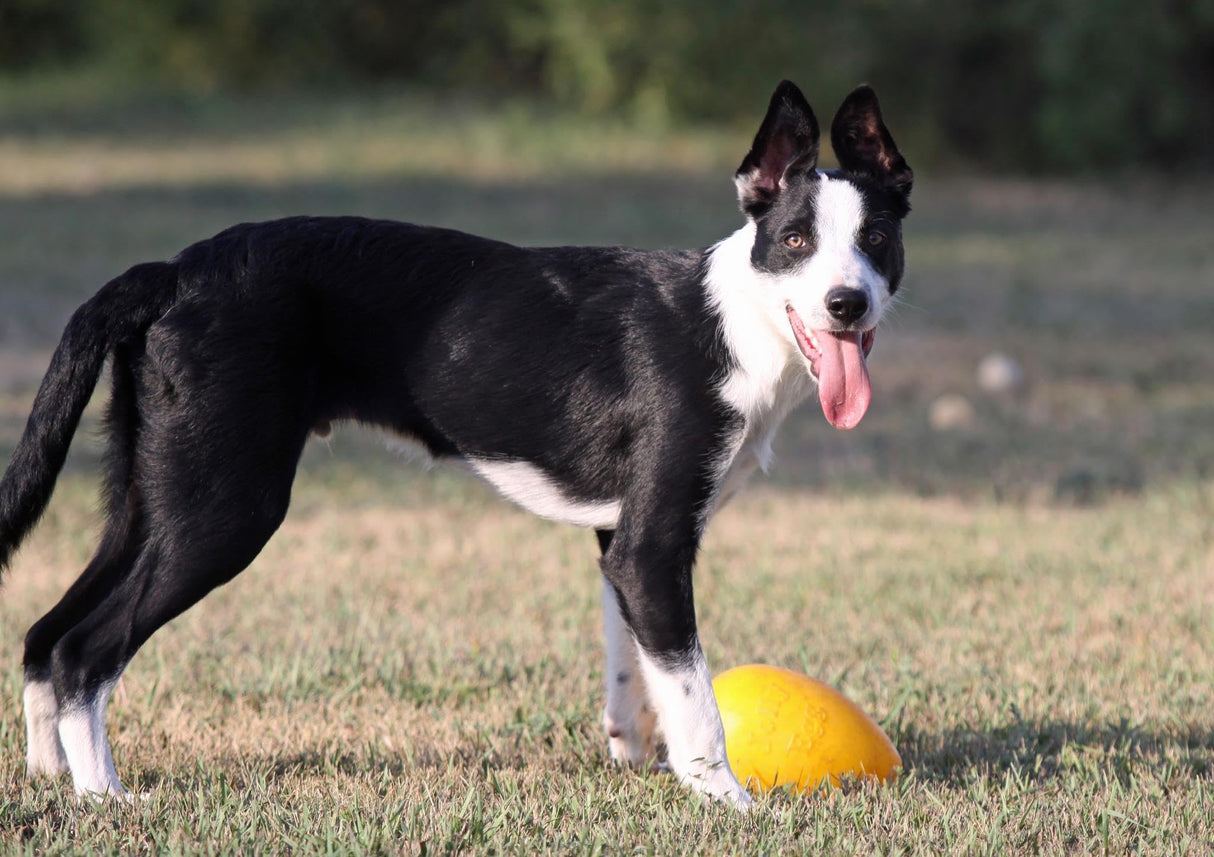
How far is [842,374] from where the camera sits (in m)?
3.95

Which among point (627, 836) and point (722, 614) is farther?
point (722, 614)

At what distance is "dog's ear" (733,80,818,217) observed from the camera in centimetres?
405

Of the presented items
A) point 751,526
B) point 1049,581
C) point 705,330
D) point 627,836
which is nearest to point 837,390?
point 705,330

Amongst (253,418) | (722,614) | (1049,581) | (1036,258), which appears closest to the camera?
(253,418)

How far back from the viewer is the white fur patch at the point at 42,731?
404 cm

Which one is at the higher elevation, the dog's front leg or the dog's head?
the dog's head

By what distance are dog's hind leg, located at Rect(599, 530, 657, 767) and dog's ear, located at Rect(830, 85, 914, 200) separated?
1235 millimetres

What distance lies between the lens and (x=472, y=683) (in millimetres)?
5043

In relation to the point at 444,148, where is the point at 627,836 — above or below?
below

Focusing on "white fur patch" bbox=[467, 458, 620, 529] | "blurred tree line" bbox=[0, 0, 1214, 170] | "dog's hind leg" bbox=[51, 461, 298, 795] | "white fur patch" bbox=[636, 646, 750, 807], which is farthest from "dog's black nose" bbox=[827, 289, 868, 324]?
"blurred tree line" bbox=[0, 0, 1214, 170]

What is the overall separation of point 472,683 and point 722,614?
1.28m

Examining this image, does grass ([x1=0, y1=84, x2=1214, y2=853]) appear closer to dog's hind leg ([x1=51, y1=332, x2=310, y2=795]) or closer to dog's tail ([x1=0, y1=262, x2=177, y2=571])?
dog's hind leg ([x1=51, y1=332, x2=310, y2=795])

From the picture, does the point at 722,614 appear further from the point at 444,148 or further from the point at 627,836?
the point at 444,148

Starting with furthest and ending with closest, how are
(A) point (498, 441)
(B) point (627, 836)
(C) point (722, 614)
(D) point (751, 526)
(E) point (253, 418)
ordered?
(D) point (751, 526) < (C) point (722, 614) < (A) point (498, 441) < (E) point (253, 418) < (B) point (627, 836)
